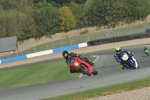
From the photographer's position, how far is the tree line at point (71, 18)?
78625mm

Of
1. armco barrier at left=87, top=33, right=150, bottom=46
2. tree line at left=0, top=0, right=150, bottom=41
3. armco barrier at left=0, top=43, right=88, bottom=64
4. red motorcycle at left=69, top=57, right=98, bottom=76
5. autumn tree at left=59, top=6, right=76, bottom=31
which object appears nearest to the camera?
red motorcycle at left=69, top=57, right=98, bottom=76

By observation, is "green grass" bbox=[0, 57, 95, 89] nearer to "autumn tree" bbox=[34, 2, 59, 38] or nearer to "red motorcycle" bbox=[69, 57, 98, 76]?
"red motorcycle" bbox=[69, 57, 98, 76]

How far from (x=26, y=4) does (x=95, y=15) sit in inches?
1943

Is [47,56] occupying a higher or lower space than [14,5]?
lower

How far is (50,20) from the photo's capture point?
8731 cm

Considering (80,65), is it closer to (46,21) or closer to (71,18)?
(71,18)

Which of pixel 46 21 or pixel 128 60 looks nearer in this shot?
pixel 128 60

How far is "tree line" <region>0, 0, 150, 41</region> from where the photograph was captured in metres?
78.6

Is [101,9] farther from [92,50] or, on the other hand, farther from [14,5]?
[14,5]

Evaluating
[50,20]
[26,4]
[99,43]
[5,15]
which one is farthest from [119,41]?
[26,4]

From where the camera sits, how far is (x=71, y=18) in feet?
284

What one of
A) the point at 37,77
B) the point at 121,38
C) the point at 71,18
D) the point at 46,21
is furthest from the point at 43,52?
the point at 46,21

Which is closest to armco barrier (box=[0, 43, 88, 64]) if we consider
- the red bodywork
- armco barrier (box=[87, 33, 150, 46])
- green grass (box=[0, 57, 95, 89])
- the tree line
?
armco barrier (box=[87, 33, 150, 46])

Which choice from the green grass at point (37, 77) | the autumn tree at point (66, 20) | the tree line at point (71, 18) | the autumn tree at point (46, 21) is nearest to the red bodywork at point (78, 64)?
the green grass at point (37, 77)
